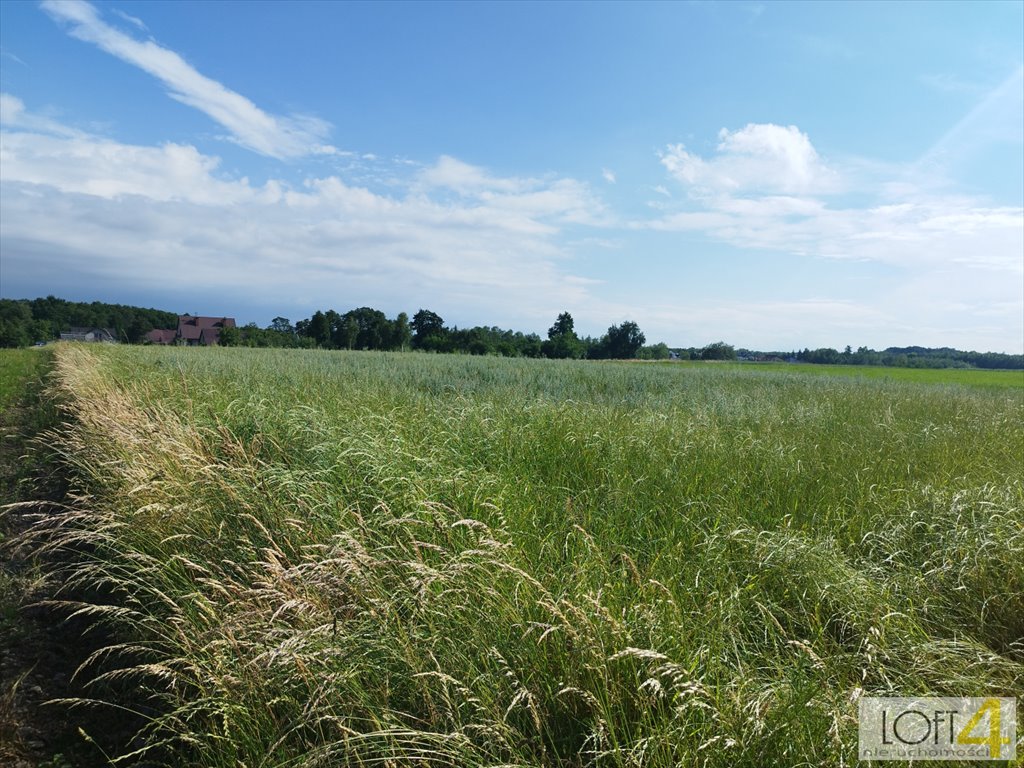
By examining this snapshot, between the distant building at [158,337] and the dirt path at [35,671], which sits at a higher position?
the distant building at [158,337]

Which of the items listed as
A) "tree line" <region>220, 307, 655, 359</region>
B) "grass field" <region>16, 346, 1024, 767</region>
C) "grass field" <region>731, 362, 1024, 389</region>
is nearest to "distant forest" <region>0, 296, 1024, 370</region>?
"tree line" <region>220, 307, 655, 359</region>

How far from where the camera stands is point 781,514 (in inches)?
186

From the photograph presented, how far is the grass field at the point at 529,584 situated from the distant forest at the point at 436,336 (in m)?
51.5

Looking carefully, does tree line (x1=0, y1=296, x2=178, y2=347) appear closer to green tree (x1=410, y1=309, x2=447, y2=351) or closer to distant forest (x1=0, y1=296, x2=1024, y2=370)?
distant forest (x1=0, y1=296, x2=1024, y2=370)

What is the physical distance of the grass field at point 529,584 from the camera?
2.11m

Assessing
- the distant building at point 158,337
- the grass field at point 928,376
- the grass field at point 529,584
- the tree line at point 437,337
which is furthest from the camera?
the tree line at point 437,337

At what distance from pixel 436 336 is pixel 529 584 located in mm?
64431

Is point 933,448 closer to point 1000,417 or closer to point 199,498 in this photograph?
point 1000,417

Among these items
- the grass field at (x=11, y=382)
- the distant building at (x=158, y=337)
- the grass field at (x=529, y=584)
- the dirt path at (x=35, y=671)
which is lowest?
the dirt path at (x=35, y=671)

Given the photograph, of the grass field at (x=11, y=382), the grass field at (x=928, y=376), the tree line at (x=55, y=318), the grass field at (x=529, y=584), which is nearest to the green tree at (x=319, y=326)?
the tree line at (x=55, y=318)

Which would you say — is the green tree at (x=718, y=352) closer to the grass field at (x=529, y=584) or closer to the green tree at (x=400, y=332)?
the green tree at (x=400, y=332)

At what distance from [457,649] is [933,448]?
7550 mm

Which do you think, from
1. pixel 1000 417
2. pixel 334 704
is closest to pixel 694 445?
pixel 334 704

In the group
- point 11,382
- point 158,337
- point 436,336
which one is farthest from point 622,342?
point 11,382
